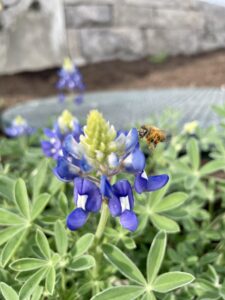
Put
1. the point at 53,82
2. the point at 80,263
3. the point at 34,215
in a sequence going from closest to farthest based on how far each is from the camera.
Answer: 1. the point at 80,263
2. the point at 34,215
3. the point at 53,82

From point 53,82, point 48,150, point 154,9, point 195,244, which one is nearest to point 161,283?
point 195,244

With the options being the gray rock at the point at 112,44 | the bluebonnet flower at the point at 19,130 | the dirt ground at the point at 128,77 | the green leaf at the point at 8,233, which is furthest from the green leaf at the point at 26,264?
the gray rock at the point at 112,44

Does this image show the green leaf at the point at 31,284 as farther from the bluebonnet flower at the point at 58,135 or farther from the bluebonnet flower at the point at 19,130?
the bluebonnet flower at the point at 19,130

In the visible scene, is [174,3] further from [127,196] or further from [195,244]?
[127,196]

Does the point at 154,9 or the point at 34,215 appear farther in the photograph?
the point at 154,9

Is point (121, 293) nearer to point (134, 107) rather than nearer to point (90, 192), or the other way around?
point (90, 192)

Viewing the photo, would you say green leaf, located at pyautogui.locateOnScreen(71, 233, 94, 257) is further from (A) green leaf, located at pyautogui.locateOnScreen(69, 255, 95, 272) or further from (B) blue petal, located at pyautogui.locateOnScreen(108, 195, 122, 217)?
(B) blue petal, located at pyautogui.locateOnScreen(108, 195, 122, 217)
